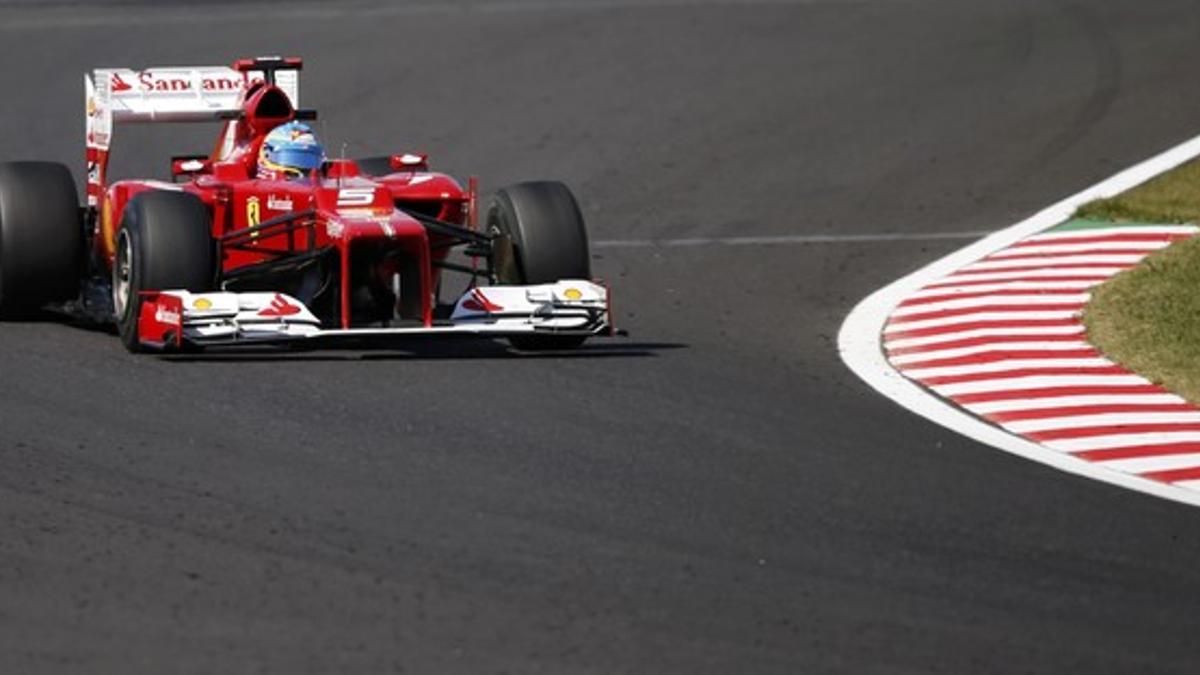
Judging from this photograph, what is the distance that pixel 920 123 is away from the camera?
74.7 ft

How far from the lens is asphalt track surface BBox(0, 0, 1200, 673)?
813 cm

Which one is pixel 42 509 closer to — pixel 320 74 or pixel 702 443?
pixel 702 443

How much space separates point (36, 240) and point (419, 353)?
2145 mm

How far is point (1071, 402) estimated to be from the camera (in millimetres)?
12664

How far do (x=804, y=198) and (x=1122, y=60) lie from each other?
577 cm

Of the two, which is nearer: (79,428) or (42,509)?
(42,509)

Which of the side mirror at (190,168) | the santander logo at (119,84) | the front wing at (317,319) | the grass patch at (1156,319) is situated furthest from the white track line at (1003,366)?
the santander logo at (119,84)

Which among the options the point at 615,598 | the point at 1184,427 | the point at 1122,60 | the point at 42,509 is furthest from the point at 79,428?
the point at 1122,60

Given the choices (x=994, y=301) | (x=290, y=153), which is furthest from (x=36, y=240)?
(x=994, y=301)

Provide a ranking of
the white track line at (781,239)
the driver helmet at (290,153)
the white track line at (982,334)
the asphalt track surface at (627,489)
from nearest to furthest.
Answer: the asphalt track surface at (627,489)
the driver helmet at (290,153)
the white track line at (982,334)
the white track line at (781,239)

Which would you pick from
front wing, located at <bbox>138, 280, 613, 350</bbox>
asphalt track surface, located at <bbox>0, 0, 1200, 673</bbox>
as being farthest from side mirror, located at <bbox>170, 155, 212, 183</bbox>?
front wing, located at <bbox>138, 280, 613, 350</bbox>

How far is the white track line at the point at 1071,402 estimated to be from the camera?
12555 mm

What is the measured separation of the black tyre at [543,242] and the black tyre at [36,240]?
2.22 m

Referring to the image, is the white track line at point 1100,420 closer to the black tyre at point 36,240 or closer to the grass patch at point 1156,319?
the grass patch at point 1156,319
